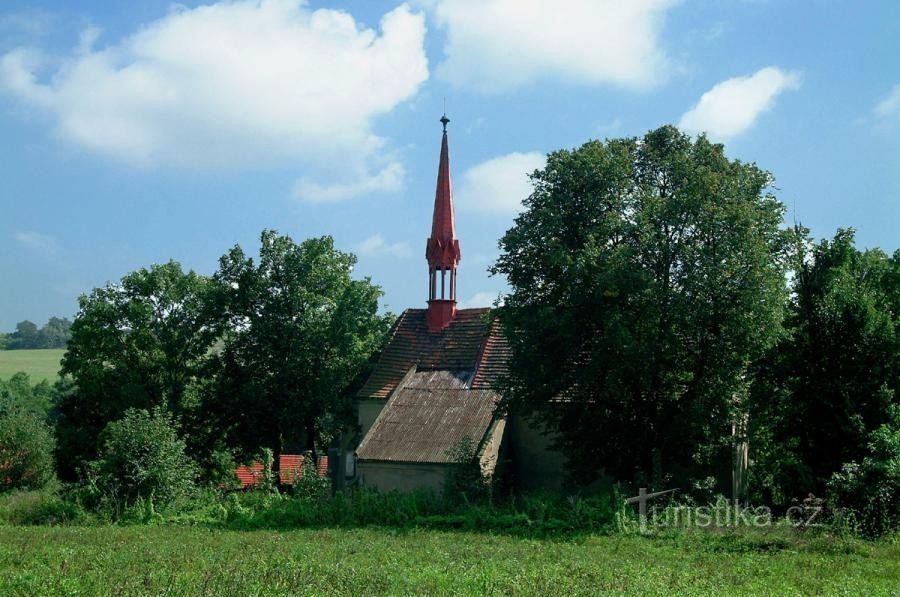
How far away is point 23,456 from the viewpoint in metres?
41.1

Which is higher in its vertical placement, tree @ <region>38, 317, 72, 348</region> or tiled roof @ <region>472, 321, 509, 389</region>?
tree @ <region>38, 317, 72, 348</region>

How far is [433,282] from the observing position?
35.3 m

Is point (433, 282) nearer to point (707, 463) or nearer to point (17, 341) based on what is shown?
point (707, 463)

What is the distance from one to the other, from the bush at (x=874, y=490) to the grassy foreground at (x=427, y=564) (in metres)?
1.34

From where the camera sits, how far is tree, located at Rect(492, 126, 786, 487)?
22203 mm

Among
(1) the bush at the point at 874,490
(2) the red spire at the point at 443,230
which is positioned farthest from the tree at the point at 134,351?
(1) the bush at the point at 874,490

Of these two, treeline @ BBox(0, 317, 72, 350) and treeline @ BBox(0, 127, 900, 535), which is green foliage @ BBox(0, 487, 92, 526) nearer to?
treeline @ BBox(0, 127, 900, 535)

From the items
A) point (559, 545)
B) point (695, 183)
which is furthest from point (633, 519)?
point (695, 183)

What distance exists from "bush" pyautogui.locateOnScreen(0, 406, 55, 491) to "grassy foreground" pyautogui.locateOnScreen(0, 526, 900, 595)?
24062 millimetres

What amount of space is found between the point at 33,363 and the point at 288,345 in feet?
266

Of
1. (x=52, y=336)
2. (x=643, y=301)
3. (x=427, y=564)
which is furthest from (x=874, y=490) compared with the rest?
(x=52, y=336)

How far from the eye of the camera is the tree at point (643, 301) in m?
22.2

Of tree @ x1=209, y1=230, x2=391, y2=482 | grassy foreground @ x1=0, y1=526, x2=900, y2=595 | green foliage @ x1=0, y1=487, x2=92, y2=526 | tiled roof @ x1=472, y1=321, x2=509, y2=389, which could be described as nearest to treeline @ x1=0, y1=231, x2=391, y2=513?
tree @ x1=209, y1=230, x2=391, y2=482

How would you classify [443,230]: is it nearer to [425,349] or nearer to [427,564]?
[425,349]
